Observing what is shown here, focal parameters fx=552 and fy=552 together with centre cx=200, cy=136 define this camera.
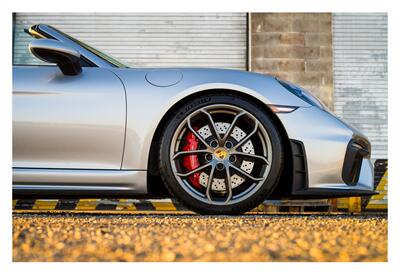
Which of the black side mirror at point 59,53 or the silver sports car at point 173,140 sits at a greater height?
the black side mirror at point 59,53

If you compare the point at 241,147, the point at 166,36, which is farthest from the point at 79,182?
the point at 166,36

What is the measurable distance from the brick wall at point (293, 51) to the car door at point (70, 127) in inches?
278

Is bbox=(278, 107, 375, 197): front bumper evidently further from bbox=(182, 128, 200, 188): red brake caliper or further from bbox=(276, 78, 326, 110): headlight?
bbox=(182, 128, 200, 188): red brake caliper

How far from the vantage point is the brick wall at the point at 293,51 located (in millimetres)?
10062

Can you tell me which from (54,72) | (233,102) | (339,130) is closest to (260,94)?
(233,102)

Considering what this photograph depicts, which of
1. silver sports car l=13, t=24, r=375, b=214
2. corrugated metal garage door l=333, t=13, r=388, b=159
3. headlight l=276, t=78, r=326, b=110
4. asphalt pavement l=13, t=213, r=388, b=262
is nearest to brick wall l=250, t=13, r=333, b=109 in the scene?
corrugated metal garage door l=333, t=13, r=388, b=159

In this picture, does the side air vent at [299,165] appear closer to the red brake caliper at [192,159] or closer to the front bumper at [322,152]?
the front bumper at [322,152]

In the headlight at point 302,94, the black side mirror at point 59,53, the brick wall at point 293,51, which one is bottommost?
the headlight at point 302,94

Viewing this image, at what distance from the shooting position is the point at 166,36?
10.3m

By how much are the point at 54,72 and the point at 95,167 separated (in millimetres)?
642

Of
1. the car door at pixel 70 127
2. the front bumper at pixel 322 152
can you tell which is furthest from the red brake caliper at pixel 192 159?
the front bumper at pixel 322 152

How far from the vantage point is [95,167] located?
3215mm

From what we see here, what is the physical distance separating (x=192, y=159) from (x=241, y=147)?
30cm

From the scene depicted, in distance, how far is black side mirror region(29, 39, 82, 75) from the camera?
3201mm
